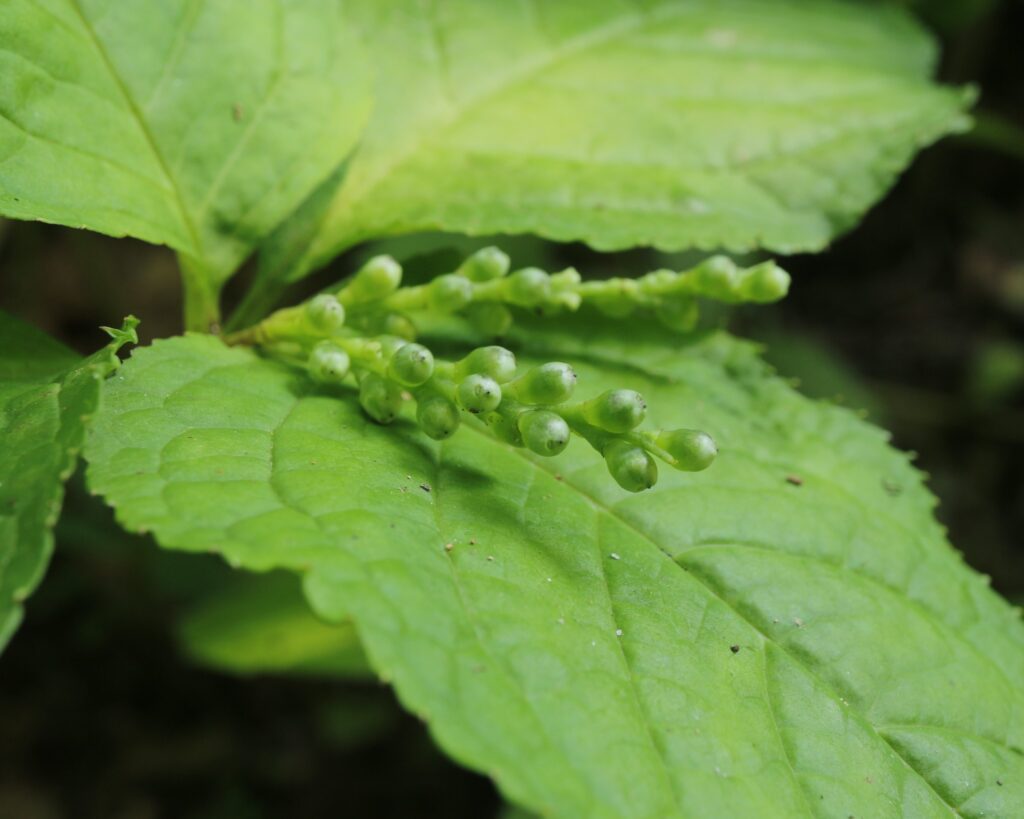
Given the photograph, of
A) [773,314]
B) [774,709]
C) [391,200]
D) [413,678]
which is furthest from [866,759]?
[773,314]

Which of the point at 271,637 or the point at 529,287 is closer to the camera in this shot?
the point at 529,287

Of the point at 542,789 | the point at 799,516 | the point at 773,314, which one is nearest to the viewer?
the point at 542,789

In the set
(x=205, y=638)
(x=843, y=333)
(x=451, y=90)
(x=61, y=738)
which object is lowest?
(x=843, y=333)

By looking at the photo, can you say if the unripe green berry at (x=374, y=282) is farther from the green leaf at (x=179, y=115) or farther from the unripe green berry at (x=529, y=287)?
the green leaf at (x=179, y=115)

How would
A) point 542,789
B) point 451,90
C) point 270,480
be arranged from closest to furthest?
point 542,789 < point 270,480 < point 451,90

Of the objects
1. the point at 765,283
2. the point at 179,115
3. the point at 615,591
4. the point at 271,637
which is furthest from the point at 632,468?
the point at 271,637

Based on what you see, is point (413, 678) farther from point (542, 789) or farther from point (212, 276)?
point (212, 276)

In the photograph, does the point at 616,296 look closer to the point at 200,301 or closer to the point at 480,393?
the point at 480,393
